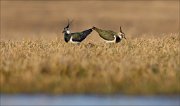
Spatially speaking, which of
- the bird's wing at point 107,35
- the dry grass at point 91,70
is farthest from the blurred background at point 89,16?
the dry grass at point 91,70

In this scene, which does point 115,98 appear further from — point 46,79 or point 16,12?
point 16,12

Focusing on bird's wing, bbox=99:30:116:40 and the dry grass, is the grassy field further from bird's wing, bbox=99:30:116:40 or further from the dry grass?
bird's wing, bbox=99:30:116:40

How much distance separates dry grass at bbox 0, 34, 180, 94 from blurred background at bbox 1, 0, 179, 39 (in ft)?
43.7

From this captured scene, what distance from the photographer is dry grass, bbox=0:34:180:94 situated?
1134 centimetres

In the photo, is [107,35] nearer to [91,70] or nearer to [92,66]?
[92,66]

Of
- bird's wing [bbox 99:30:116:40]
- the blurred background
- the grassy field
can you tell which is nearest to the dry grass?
the grassy field

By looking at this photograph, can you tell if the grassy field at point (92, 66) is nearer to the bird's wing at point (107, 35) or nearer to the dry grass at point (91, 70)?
the dry grass at point (91, 70)

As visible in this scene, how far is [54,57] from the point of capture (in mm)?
12711

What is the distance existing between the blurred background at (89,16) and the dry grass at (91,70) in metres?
13.3

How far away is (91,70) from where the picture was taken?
12047 millimetres

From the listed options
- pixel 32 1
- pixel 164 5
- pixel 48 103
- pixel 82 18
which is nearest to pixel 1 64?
pixel 48 103

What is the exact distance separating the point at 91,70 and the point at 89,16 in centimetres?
2081

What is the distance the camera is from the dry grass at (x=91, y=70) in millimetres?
11336

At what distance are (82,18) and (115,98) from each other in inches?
846
